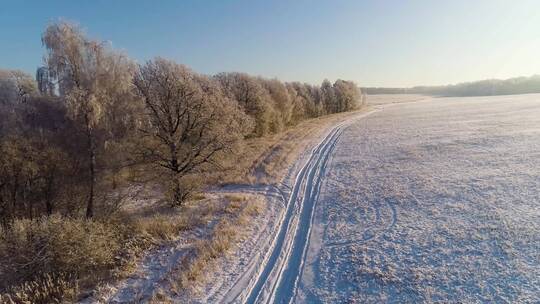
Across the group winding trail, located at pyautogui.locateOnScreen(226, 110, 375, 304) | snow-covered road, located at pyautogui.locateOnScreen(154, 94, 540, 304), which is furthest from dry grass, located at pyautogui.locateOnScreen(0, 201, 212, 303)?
Result: winding trail, located at pyautogui.locateOnScreen(226, 110, 375, 304)

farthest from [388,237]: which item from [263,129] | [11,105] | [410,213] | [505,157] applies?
[263,129]

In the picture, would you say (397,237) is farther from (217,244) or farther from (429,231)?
(217,244)

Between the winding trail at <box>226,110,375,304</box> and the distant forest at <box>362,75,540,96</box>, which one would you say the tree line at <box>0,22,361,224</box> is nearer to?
the winding trail at <box>226,110,375,304</box>

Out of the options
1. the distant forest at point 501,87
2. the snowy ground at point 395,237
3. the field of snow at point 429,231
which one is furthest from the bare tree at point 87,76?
the distant forest at point 501,87

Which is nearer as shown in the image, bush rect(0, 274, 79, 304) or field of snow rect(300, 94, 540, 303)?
bush rect(0, 274, 79, 304)

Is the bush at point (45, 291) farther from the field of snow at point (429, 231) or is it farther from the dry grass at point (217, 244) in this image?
the field of snow at point (429, 231)

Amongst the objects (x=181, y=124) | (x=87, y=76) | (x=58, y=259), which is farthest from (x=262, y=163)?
(x=58, y=259)
